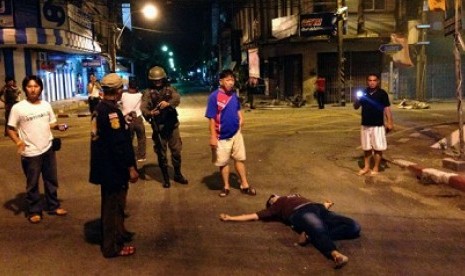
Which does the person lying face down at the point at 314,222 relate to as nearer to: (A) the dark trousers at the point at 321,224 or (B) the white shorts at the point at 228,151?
(A) the dark trousers at the point at 321,224

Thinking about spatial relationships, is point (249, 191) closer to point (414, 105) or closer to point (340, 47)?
point (414, 105)

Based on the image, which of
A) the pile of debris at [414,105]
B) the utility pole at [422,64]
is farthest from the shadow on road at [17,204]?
the utility pole at [422,64]

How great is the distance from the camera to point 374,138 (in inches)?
363

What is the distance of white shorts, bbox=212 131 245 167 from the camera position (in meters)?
7.89

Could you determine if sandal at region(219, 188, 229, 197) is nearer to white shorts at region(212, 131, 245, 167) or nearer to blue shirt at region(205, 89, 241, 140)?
white shorts at region(212, 131, 245, 167)

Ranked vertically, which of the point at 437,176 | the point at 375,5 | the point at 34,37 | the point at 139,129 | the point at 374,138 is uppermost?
the point at 375,5

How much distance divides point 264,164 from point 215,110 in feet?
10.2

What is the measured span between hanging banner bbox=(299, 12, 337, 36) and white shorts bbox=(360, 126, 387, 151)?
17.6 metres

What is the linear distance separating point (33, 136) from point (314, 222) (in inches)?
143

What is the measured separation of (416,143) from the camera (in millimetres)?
12625

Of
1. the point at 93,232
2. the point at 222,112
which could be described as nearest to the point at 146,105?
the point at 222,112

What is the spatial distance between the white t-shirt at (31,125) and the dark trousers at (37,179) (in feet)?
0.33

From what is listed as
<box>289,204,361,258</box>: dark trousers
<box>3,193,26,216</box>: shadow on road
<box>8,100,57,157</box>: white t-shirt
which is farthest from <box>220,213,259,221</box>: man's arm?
<box>3,193,26,216</box>: shadow on road

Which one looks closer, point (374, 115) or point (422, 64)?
point (374, 115)
